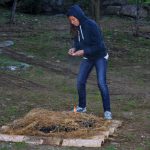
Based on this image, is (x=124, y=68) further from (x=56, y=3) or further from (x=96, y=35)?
(x=56, y=3)

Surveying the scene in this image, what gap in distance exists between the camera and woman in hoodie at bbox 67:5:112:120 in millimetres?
7493

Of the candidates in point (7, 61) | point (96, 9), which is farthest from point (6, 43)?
point (7, 61)

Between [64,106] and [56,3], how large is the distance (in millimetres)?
18155

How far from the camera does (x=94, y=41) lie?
7520 millimetres

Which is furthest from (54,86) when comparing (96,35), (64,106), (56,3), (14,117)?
(56,3)

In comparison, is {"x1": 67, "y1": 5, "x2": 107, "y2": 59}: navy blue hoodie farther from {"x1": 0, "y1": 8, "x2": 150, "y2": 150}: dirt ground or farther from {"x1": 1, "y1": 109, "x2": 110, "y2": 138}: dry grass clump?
{"x1": 0, "y1": 8, "x2": 150, "y2": 150}: dirt ground

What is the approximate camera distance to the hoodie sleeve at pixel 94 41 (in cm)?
749

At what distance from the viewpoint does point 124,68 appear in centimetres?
1384

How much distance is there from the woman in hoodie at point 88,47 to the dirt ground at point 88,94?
711mm

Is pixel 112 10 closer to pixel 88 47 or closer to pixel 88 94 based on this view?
pixel 88 94

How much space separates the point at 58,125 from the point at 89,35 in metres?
1.38


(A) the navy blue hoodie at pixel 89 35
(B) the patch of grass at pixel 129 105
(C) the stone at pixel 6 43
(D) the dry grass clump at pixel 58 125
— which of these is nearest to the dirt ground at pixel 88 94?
(B) the patch of grass at pixel 129 105

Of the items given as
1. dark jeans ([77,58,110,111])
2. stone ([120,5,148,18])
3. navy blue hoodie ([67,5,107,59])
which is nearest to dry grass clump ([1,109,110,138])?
dark jeans ([77,58,110,111])

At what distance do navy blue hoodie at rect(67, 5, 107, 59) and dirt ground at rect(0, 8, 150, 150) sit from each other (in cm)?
111
